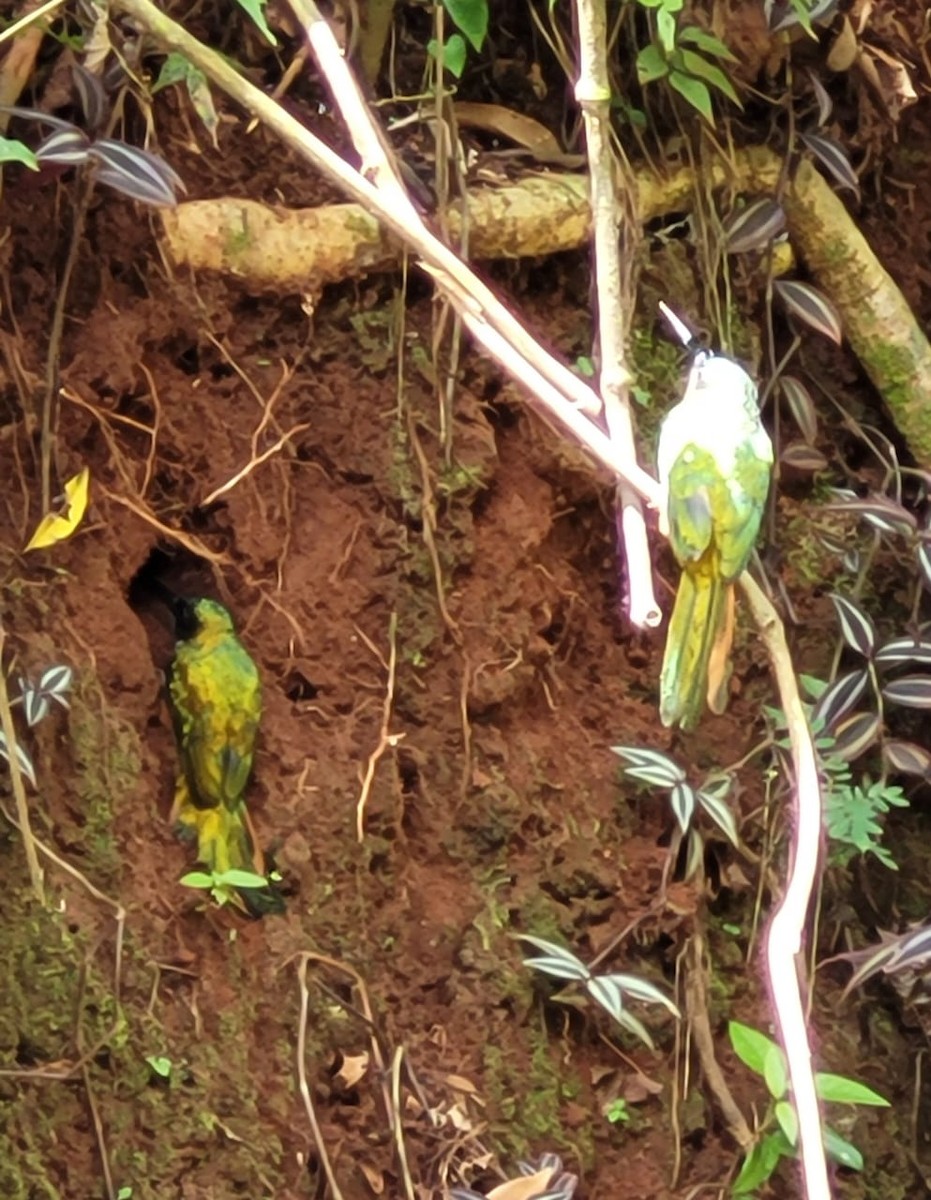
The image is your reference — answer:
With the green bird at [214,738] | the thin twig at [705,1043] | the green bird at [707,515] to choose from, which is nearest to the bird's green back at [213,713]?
the green bird at [214,738]

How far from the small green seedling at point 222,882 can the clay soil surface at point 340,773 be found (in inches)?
0.9

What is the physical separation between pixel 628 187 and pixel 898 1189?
1.48m

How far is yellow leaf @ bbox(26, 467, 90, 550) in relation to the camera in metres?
2.04

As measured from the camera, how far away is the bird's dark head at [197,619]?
2148 mm

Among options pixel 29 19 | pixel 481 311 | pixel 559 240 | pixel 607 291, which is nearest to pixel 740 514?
pixel 607 291

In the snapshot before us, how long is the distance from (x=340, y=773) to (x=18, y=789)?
0.46 m

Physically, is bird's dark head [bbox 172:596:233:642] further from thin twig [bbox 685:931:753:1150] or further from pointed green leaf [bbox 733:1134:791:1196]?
pointed green leaf [bbox 733:1134:791:1196]

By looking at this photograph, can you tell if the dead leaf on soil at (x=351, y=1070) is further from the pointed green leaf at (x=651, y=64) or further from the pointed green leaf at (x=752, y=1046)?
the pointed green leaf at (x=651, y=64)

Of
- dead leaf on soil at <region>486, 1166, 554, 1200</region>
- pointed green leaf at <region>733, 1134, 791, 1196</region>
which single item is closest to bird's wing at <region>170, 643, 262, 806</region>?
dead leaf on soil at <region>486, 1166, 554, 1200</region>

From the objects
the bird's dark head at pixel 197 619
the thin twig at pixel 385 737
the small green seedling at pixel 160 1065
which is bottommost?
the small green seedling at pixel 160 1065

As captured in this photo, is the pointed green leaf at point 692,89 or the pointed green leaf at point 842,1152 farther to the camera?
the pointed green leaf at point 692,89

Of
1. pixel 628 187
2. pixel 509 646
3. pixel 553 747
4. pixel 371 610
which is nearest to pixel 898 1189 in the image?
pixel 553 747

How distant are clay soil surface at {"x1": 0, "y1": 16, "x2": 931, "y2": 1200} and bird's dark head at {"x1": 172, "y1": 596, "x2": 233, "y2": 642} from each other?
0.18 feet

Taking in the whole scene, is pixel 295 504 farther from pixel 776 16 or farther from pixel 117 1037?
pixel 776 16
